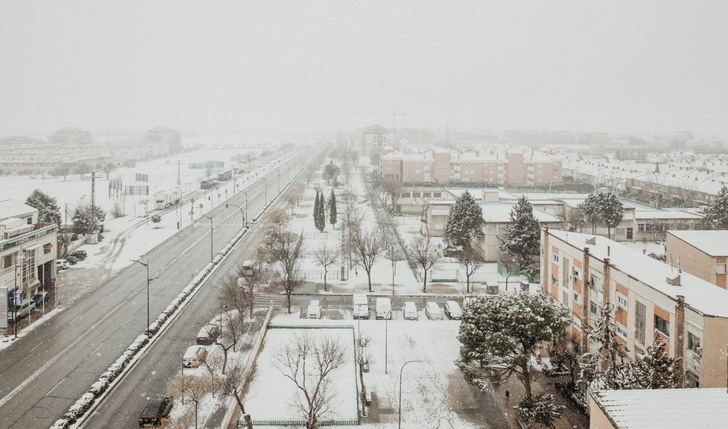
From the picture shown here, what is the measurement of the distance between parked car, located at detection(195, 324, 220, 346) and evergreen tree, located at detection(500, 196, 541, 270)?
22.3 m

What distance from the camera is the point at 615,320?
23.1 m

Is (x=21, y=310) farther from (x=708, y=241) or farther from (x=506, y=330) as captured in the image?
(x=708, y=241)

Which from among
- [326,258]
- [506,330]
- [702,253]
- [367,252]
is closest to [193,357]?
[506,330]

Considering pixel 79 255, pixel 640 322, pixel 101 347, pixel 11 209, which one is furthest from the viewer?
pixel 79 255

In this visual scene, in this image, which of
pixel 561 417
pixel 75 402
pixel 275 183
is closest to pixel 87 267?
pixel 75 402

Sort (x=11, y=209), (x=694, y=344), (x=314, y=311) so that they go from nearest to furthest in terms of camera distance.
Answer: (x=694, y=344) < (x=314, y=311) < (x=11, y=209)

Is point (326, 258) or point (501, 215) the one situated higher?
point (501, 215)

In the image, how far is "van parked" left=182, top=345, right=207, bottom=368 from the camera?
→ 23.8 metres

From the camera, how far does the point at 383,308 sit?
103 ft

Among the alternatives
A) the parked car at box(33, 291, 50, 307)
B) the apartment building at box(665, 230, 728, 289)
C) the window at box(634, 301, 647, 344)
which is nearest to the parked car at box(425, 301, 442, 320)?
the window at box(634, 301, 647, 344)

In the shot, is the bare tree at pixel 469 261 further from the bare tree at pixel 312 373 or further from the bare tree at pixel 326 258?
the bare tree at pixel 312 373

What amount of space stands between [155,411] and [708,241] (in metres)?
28.0

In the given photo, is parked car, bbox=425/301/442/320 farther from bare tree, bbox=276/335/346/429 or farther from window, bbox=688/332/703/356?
window, bbox=688/332/703/356

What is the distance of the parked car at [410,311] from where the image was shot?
30938 millimetres
